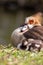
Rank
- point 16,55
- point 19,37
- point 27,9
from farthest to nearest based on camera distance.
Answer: point 27,9 < point 19,37 < point 16,55

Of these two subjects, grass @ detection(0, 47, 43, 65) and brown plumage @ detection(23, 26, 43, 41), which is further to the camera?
brown plumage @ detection(23, 26, 43, 41)

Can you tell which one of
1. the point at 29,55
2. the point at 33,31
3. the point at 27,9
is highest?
the point at 27,9

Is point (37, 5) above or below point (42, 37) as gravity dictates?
above

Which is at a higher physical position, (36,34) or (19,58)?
(36,34)

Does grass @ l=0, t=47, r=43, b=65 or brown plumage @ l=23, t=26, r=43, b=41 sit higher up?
brown plumage @ l=23, t=26, r=43, b=41

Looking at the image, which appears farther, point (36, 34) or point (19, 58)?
point (36, 34)

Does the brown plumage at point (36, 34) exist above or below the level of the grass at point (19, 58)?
above

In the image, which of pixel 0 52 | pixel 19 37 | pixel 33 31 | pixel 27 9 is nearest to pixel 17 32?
pixel 19 37

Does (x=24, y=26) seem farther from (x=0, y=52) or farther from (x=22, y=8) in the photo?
(x=22, y=8)

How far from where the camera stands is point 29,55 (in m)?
6.37

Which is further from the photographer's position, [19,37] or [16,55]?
[19,37]

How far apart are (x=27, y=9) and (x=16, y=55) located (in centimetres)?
2459

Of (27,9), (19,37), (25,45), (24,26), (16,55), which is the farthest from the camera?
(27,9)

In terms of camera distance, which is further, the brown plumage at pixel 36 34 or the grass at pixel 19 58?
the brown plumage at pixel 36 34
